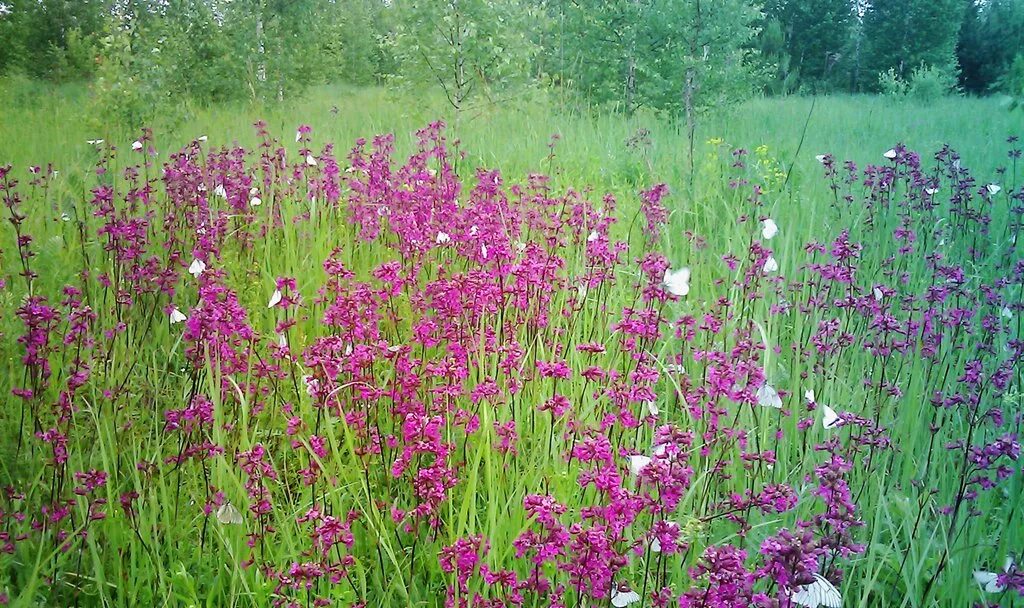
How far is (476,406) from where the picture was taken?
233 centimetres

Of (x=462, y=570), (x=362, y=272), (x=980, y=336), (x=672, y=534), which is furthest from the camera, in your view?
(x=362, y=272)

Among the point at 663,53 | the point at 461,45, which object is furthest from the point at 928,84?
→ the point at 461,45

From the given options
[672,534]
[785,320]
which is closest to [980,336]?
[785,320]

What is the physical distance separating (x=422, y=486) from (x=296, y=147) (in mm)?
6656

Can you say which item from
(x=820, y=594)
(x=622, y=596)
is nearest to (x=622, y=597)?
(x=622, y=596)

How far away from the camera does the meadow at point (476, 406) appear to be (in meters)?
1.83

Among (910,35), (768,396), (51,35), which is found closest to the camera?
(768,396)

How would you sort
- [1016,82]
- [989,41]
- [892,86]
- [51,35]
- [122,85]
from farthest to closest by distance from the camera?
[892,86] < [989,41] < [1016,82] < [122,85] < [51,35]

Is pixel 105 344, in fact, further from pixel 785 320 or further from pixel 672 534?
pixel 785 320

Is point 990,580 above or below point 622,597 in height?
below

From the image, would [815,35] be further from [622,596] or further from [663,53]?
[622,596]

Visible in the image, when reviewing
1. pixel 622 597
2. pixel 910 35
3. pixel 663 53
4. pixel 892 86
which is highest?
pixel 910 35

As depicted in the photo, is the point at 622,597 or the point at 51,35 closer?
the point at 622,597

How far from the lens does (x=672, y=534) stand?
1406 mm
